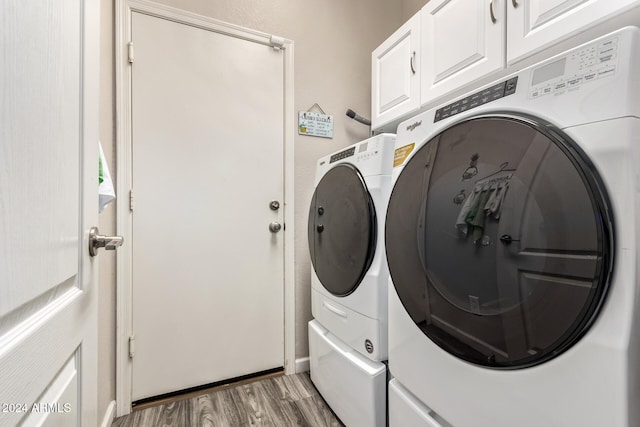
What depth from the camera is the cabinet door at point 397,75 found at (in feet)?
4.55

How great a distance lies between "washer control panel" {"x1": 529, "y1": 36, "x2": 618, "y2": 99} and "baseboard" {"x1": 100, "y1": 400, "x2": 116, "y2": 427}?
1.92m

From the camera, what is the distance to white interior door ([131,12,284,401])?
144 cm

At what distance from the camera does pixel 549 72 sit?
580mm

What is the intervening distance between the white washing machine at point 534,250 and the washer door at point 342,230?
28cm

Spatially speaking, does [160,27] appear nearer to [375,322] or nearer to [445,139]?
[445,139]

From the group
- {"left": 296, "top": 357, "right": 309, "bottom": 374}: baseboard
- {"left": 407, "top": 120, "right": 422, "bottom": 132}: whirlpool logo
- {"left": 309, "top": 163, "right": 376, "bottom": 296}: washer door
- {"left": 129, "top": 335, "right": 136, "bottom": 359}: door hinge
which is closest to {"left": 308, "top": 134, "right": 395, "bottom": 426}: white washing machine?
{"left": 309, "top": 163, "right": 376, "bottom": 296}: washer door

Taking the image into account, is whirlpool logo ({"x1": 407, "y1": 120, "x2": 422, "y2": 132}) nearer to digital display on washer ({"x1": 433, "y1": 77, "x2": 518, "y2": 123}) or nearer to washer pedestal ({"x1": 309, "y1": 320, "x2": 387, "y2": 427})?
digital display on washer ({"x1": 433, "y1": 77, "x2": 518, "y2": 123})

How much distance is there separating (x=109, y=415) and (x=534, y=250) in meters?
1.80

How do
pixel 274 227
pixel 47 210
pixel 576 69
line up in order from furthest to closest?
pixel 274 227 < pixel 576 69 < pixel 47 210

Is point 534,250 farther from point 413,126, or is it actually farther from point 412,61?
point 412,61

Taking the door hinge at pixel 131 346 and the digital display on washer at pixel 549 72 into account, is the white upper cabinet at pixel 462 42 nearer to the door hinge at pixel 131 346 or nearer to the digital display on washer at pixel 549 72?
the digital display on washer at pixel 549 72

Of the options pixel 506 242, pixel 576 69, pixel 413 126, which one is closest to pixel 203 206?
pixel 413 126

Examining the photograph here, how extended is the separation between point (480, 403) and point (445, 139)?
0.67 metres

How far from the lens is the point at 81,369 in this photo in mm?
580
